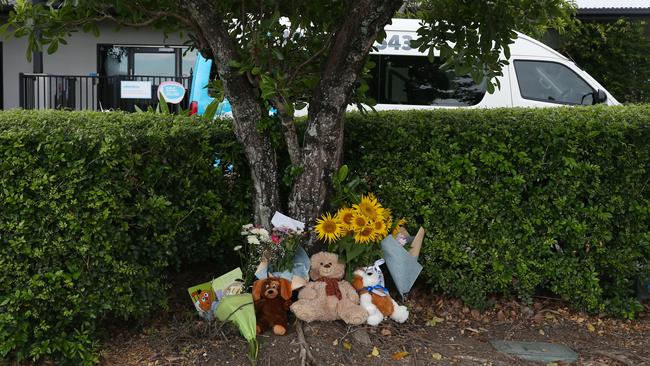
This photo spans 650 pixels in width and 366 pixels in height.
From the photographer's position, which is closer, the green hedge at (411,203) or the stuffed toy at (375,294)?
the green hedge at (411,203)

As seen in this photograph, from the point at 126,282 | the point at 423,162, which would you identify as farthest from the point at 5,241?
the point at 423,162

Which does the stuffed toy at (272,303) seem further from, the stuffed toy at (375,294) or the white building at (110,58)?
the white building at (110,58)

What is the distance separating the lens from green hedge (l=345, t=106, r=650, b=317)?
13.8 ft

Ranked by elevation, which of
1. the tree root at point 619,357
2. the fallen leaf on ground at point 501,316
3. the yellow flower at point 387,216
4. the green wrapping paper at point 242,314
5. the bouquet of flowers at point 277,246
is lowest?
the fallen leaf on ground at point 501,316

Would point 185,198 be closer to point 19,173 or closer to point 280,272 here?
point 280,272

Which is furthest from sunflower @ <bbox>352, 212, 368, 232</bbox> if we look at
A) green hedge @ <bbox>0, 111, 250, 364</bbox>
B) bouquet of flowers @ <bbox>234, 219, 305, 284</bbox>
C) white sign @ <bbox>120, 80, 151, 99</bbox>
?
white sign @ <bbox>120, 80, 151, 99</bbox>

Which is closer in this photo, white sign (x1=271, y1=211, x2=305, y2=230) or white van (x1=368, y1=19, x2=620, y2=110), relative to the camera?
white sign (x1=271, y1=211, x2=305, y2=230)

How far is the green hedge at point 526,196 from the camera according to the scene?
4.22 m

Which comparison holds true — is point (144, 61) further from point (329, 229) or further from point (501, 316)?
point (501, 316)

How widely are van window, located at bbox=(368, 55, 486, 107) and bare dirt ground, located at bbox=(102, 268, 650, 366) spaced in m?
3.93

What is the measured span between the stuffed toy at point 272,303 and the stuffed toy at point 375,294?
0.50 m

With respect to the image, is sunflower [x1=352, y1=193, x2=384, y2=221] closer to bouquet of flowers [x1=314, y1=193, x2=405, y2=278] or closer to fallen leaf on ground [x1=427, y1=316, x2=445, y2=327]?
bouquet of flowers [x1=314, y1=193, x2=405, y2=278]

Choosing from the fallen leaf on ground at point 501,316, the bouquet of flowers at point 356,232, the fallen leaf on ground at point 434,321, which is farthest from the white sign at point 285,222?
the fallen leaf on ground at point 501,316

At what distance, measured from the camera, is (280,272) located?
4059mm
